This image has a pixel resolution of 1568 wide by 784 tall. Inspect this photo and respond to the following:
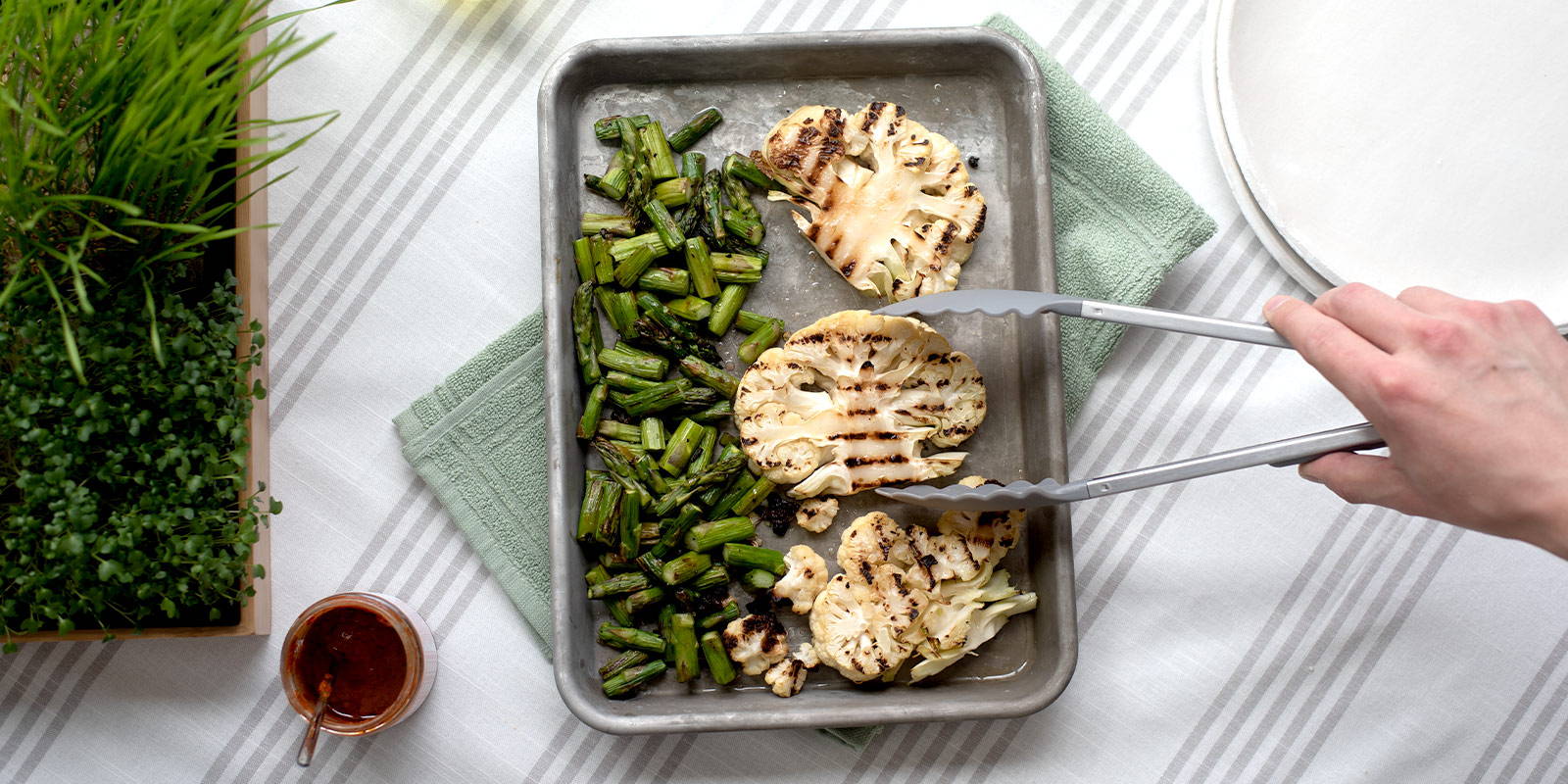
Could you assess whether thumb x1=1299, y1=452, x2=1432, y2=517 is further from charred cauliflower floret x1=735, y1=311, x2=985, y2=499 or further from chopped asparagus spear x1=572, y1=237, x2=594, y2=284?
chopped asparagus spear x1=572, y1=237, x2=594, y2=284

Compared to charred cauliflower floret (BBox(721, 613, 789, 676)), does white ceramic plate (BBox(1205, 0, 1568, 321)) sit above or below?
above

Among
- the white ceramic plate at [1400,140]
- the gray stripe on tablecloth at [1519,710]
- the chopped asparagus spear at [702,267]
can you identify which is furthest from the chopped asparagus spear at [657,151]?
the gray stripe on tablecloth at [1519,710]

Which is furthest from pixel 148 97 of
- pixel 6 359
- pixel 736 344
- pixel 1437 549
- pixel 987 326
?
pixel 1437 549

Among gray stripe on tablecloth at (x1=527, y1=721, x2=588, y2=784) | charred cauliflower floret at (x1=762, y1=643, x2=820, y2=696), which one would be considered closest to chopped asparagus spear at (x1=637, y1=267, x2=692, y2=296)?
charred cauliflower floret at (x1=762, y1=643, x2=820, y2=696)

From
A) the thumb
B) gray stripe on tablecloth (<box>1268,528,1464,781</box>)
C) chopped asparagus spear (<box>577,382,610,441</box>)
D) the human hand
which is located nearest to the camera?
the human hand

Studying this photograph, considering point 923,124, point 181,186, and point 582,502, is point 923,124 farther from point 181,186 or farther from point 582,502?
point 181,186

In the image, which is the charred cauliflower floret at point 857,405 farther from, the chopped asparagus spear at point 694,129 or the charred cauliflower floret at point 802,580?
the chopped asparagus spear at point 694,129

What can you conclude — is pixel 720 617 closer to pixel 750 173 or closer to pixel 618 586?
pixel 618 586
